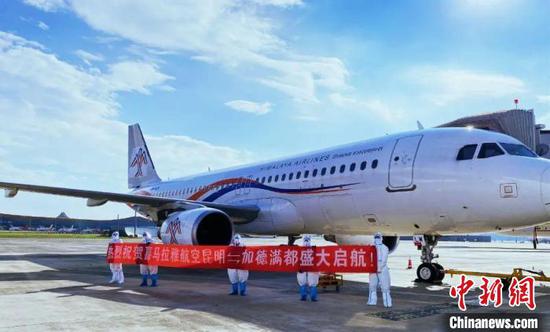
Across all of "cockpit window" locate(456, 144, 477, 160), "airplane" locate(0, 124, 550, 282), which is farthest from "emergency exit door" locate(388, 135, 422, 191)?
"cockpit window" locate(456, 144, 477, 160)

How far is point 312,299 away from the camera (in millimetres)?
9023

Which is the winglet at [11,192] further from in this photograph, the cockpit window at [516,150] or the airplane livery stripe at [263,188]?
the cockpit window at [516,150]

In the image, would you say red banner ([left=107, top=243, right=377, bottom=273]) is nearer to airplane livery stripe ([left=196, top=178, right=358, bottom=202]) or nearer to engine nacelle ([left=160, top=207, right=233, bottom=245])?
engine nacelle ([left=160, top=207, right=233, bottom=245])

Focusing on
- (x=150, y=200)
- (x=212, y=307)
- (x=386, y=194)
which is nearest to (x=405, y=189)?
(x=386, y=194)

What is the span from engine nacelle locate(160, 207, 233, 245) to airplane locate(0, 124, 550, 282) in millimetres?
27

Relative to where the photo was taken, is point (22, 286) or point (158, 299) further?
point (22, 286)

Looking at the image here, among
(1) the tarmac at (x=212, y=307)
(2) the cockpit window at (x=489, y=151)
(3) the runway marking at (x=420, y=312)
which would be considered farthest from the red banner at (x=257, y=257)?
(2) the cockpit window at (x=489, y=151)

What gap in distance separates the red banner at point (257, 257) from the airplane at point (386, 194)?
194 cm

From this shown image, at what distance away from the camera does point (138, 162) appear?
29.0 m

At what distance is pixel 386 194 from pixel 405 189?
0.55 metres

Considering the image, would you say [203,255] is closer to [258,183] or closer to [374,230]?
[374,230]

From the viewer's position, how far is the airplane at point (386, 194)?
1029 cm

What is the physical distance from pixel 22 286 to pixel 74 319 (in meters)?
4.70

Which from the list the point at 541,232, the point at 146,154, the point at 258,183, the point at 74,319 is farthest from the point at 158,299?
the point at 146,154
